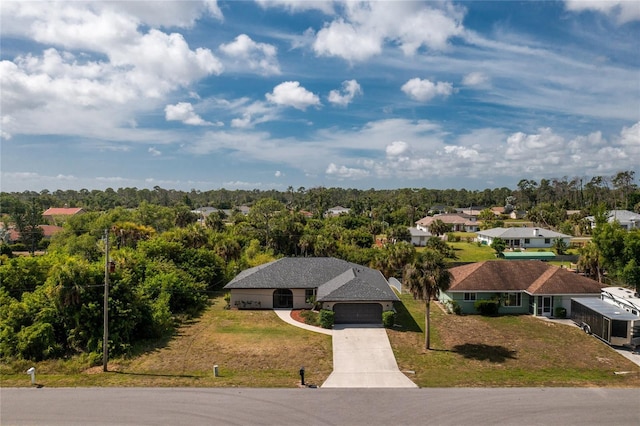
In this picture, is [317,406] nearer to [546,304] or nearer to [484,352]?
[484,352]

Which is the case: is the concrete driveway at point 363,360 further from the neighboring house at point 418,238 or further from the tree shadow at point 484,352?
the neighboring house at point 418,238

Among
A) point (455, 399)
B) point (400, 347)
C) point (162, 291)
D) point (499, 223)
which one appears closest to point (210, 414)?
point (455, 399)

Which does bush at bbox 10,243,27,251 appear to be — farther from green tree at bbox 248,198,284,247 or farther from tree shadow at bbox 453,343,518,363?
tree shadow at bbox 453,343,518,363

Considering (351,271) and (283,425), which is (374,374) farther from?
(351,271)

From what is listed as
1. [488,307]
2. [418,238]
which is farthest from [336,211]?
[488,307]

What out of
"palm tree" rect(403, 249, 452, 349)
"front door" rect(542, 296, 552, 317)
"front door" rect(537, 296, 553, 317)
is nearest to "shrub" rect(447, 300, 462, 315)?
"front door" rect(537, 296, 553, 317)
